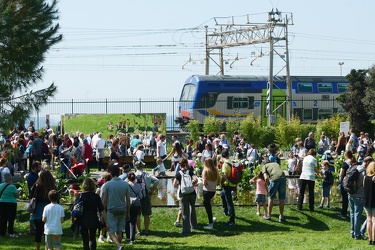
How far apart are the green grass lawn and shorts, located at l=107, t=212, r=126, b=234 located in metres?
0.81

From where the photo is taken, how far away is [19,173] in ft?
89.8

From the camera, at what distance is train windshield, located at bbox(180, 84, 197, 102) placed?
5275 cm

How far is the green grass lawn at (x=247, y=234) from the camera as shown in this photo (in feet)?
53.3

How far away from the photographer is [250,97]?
53.2 m

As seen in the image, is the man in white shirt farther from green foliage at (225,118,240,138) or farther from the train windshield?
the train windshield

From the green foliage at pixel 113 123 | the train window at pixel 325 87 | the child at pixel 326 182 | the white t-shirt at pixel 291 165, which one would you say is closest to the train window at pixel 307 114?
the train window at pixel 325 87

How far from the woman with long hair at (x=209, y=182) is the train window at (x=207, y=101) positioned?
33040 millimetres

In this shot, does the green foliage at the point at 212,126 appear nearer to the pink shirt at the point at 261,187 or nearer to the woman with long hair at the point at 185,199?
the pink shirt at the point at 261,187

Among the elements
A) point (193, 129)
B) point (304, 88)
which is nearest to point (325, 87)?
point (304, 88)

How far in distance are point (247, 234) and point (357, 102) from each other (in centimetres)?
3017

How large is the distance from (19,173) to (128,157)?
535 cm

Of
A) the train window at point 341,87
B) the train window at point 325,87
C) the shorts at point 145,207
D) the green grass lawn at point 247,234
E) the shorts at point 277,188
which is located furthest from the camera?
the train window at point 341,87

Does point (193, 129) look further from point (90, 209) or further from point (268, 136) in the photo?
point (90, 209)

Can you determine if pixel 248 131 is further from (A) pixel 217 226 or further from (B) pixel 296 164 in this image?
(A) pixel 217 226
